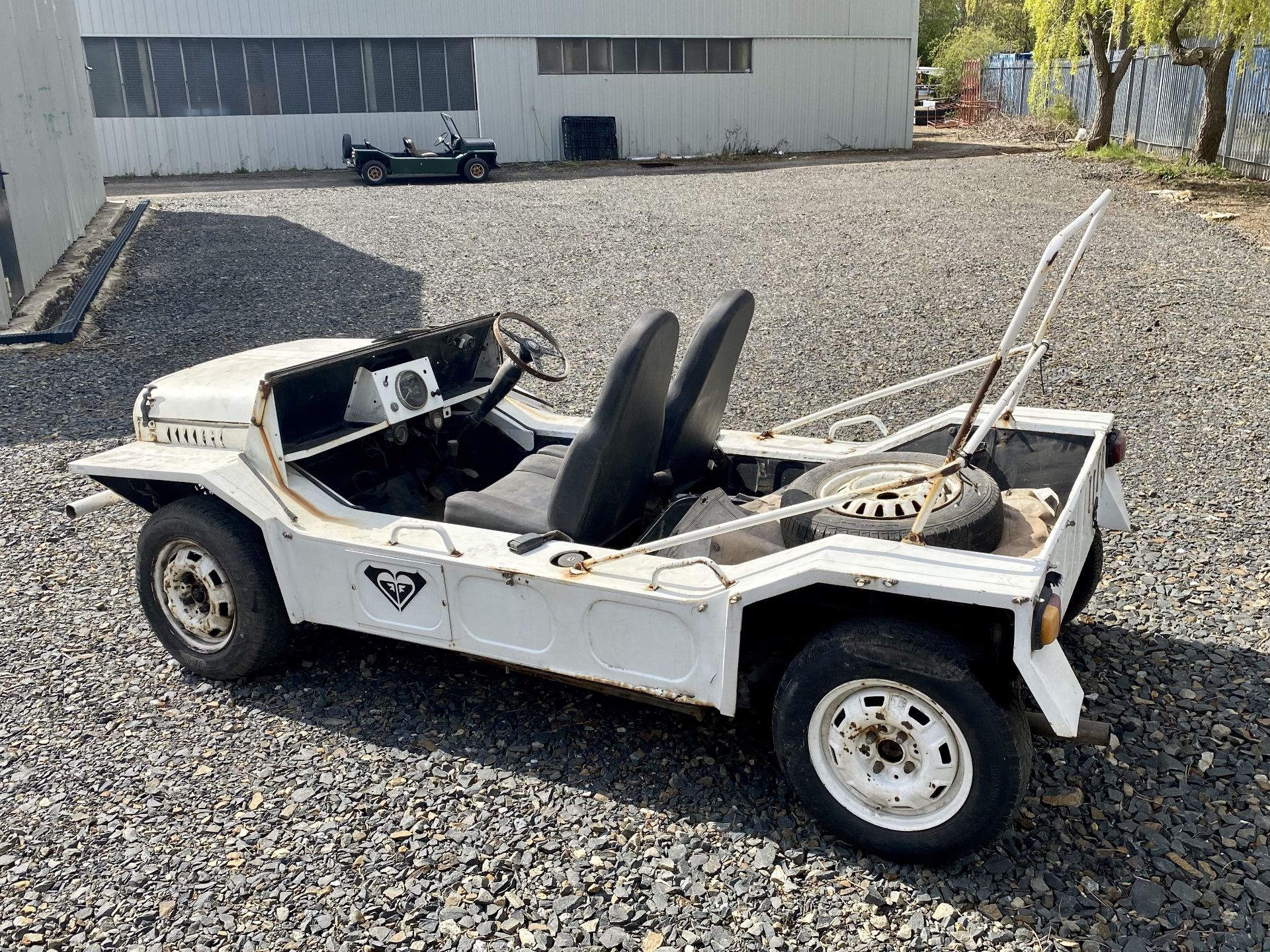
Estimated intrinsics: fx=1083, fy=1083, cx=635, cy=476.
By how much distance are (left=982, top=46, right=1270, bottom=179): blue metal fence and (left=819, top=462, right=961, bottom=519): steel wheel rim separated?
17.0m

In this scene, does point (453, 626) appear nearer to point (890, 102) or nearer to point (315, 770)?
point (315, 770)

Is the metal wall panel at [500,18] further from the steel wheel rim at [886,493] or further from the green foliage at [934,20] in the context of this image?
the steel wheel rim at [886,493]

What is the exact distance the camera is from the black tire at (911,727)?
9.99 ft

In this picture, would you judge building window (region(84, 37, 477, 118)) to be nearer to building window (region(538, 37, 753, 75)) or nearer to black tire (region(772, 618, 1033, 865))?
building window (region(538, 37, 753, 75))

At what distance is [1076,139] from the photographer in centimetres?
2555

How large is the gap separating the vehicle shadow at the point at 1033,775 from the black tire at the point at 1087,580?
0.41 ft

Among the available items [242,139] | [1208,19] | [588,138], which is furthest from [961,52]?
[242,139]

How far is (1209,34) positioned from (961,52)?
81.1 ft

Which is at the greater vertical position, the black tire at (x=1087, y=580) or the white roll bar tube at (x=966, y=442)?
the white roll bar tube at (x=966, y=442)

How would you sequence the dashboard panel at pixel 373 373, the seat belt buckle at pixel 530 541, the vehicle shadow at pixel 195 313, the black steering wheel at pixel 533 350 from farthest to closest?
the vehicle shadow at pixel 195 313, the black steering wheel at pixel 533 350, the dashboard panel at pixel 373 373, the seat belt buckle at pixel 530 541

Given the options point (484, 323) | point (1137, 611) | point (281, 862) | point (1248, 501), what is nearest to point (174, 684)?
point (281, 862)

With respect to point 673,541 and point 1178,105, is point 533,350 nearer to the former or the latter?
point 673,541

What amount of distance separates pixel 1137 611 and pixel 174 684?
4.05m

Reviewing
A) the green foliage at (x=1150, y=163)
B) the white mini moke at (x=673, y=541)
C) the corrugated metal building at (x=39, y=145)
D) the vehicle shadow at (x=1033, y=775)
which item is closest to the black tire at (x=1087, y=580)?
the white mini moke at (x=673, y=541)
